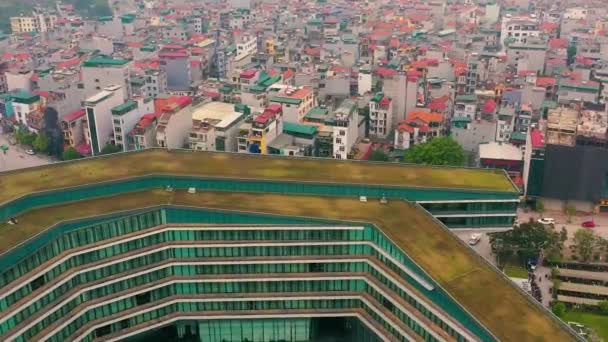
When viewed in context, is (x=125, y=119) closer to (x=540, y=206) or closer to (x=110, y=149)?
(x=110, y=149)

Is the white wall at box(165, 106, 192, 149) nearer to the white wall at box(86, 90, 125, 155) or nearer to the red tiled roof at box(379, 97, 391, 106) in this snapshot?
Result: the white wall at box(86, 90, 125, 155)

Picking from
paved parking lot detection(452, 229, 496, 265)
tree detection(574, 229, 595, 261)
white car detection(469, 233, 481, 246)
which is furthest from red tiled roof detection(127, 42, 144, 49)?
tree detection(574, 229, 595, 261)

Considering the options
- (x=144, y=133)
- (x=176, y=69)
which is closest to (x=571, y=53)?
(x=176, y=69)

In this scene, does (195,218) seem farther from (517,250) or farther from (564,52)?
(564,52)

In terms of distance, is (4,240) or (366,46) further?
(366,46)

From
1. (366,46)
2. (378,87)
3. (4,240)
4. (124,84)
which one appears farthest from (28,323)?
(366,46)

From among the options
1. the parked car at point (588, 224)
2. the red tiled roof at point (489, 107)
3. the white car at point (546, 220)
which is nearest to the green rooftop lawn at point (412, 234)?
the white car at point (546, 220)
